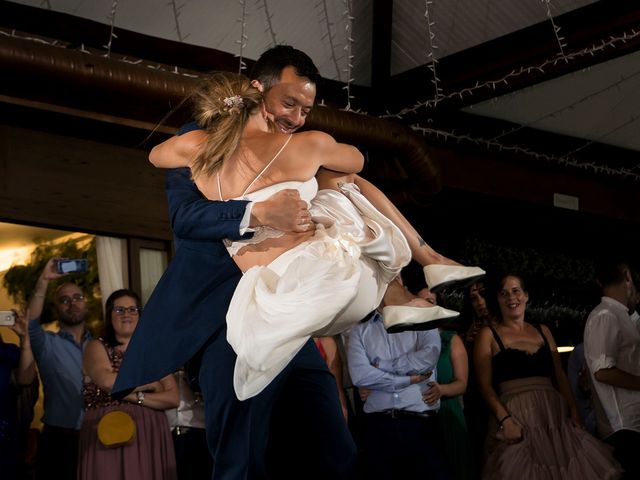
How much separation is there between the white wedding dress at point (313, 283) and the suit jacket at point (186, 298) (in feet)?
0.25

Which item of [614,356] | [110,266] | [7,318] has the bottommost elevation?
[614,356]

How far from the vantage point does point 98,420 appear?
4.55 metres

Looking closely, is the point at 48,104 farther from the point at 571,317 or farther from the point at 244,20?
the point at 571,317

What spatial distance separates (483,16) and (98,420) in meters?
3.31

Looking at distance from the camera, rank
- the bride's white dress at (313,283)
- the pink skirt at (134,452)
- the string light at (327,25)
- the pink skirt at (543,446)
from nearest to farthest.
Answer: the bride's white dress at (313,283)
the pink skirt at (134,452)
the pink skirt at (543,446)
the string light at (327,25)

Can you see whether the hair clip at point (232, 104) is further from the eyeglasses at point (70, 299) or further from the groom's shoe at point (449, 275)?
the eyeglasses at point (70, 299)

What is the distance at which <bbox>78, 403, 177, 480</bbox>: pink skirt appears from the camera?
14.6ft

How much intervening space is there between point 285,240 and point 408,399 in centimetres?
242

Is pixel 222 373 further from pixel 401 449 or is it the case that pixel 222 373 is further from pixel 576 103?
pixel 576 103

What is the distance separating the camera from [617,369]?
5.00 meters

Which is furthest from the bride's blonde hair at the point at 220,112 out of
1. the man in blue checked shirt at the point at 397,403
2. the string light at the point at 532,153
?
the string light at the point at 532,153

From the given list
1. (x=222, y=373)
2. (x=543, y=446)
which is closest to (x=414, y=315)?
(x=222, y=373)

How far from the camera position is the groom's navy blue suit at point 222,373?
2506 mm

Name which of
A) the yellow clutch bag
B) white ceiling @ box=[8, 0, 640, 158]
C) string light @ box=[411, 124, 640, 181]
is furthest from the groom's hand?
string light @ box=[411, 124, 640, 181]
